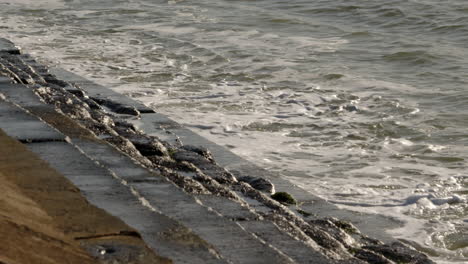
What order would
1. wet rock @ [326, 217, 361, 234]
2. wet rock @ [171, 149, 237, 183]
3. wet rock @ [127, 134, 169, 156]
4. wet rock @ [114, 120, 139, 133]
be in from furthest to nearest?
1. wet rock @ [114, 120, 139, 133]
2. wet rock @ [127, 134, 169, 156]
3. wet rock @ [171, 149, 237, 183]
4. wet rock @ [326, 217, 361, 234]

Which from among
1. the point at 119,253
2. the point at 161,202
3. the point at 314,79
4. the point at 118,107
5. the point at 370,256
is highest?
the point at 119,253

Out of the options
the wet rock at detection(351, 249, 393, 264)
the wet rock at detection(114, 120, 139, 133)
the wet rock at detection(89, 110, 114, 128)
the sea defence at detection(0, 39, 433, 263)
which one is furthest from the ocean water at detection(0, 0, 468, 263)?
the wet rock at detection(89, 110, 114, 128)

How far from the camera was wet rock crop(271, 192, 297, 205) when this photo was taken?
5320 mm

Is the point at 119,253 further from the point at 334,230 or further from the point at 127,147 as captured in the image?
the point at 127,147

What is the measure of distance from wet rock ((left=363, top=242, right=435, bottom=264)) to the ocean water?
14.6 inches

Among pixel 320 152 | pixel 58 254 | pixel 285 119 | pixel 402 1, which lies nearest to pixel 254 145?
pixel 320 152

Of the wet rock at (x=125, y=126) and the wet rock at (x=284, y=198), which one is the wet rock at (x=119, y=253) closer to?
the wet rock at (x=284, y=198)

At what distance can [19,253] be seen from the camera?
10.1 feet

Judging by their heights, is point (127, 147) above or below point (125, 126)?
above

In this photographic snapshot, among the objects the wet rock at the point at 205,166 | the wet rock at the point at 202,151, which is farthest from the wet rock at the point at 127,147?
the wet rock at the point at 202,151

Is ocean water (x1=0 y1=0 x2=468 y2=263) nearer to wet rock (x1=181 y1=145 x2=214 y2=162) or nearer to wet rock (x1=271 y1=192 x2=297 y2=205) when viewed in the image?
wet rock (x1=271 y1=192 x2=297 y2=205)

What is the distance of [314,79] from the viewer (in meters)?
11.2

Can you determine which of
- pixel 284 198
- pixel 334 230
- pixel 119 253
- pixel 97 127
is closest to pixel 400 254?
pixel 334 230

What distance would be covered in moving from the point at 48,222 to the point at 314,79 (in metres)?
7.95
